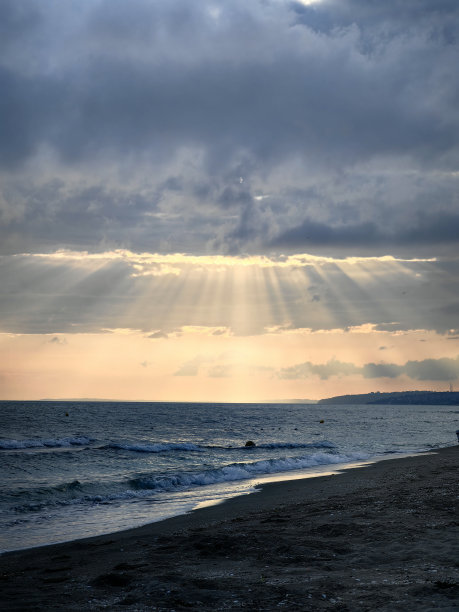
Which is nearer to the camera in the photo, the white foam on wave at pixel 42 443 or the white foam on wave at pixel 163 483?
the white foam on wave at pixel 163 483

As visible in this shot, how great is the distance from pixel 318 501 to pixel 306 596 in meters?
11.4

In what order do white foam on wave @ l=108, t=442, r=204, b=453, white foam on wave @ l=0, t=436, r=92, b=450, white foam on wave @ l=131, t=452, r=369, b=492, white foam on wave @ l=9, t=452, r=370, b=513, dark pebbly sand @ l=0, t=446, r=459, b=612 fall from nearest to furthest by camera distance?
dark pebbly sand @ l=0, t=446, r=459, b=612, white foam on wave @ l=9, t=452, r=370, b=513, white foam on wave @ l=131, t=452, r=369, b=492, white foam on wave @ l=108, t=442, r=204, b=453, white foam on wave @ l=0, t=436, r=92, b=450

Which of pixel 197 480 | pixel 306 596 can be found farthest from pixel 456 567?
pixel 197 480

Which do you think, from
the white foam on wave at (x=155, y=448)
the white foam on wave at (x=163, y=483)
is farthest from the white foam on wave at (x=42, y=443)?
the white foam on wave at (x=163, y=483)

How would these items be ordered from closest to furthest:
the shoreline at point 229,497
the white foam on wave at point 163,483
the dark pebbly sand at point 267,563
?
the dark pebbly sand at point 267,563
the shoreline at point 229,497
the white foam on wave at point 163,483

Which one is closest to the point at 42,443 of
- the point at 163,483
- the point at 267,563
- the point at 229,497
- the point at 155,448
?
the point at 155,448

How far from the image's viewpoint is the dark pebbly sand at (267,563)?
833cm

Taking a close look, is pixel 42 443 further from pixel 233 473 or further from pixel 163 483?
pixel 163 483

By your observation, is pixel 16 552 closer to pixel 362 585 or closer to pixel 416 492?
pixel 362 585

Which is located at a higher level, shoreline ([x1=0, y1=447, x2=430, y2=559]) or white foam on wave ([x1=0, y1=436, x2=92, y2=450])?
shoreline ([x1=0, y1=447, x2=430, y2=559])

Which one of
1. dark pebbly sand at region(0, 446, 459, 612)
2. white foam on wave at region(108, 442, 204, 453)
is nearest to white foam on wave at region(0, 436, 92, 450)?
white foam on wave at region(108, 442, 204, 453)

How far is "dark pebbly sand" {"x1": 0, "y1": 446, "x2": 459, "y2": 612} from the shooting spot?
27.3ft

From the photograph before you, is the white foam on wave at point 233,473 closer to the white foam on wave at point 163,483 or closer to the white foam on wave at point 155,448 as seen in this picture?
the white foam on wave at point 163,483

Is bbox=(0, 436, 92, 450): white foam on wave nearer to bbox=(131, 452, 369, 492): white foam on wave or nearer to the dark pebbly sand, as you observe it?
bbox=(131, 452, 369, 492): white foam on wave
